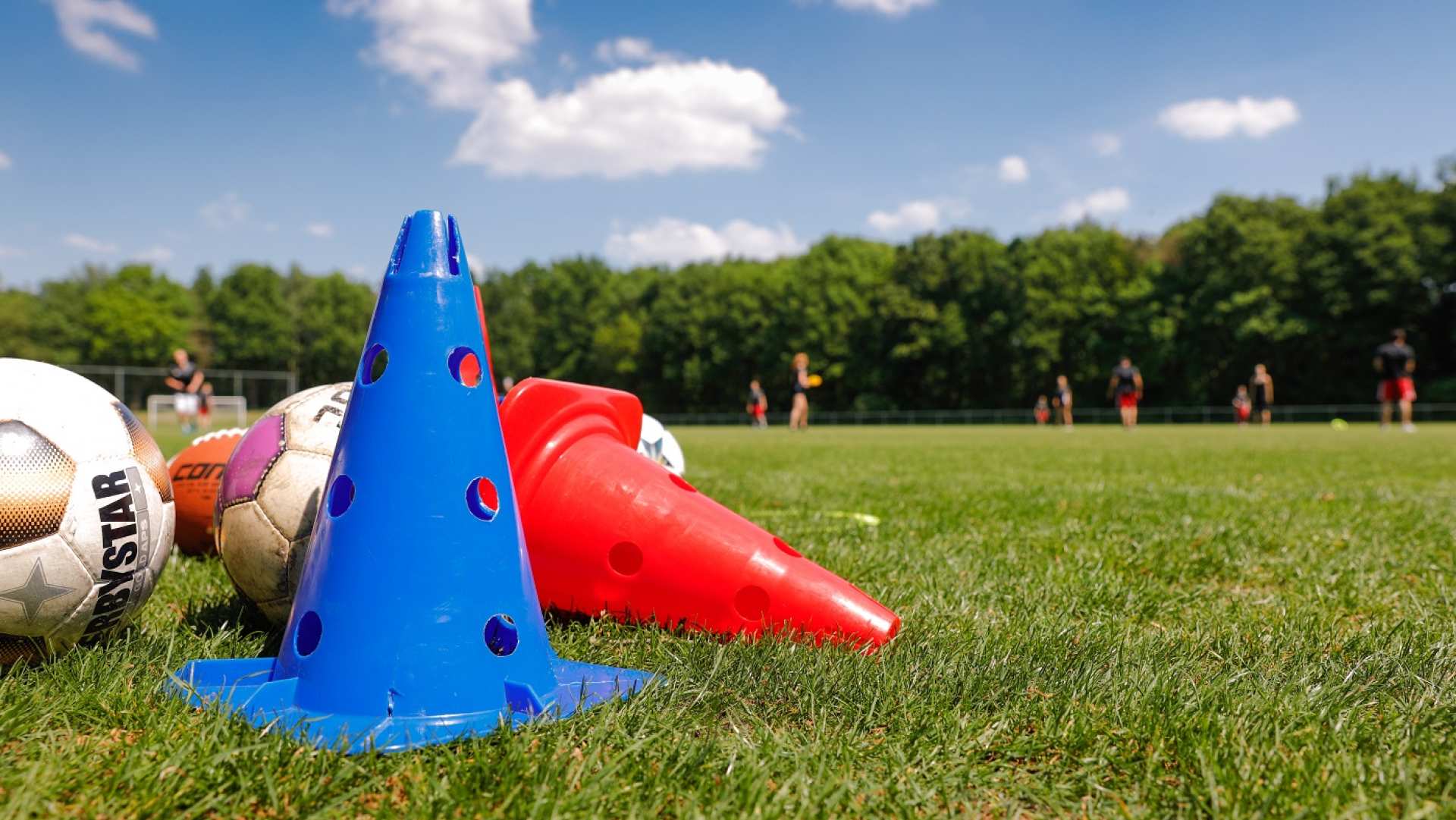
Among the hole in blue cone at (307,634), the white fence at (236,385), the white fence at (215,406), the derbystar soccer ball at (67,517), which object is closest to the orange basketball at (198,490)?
the derbystar soccer ball at (67,517)

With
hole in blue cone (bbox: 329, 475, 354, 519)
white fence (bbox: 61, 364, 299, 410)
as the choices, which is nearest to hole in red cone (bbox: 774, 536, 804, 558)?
hole in blue cone (bbox: 329, 475, 354, 519)

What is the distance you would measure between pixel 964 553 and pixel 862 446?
13.8 m

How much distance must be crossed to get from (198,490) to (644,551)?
248cm

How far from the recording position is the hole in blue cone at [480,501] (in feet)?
7.27

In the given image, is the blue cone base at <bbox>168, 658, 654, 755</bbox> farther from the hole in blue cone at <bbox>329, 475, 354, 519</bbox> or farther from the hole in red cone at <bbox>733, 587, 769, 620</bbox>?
the hole in red cone at <bbox>733, 587, 769, 620</bbox>

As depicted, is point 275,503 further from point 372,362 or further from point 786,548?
point 786,548

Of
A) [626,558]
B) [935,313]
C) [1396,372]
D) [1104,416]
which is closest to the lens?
[626,558]

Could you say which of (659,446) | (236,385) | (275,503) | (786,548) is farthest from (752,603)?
(236,385)

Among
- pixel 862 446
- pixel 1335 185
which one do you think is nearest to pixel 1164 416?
pixel 1335 185

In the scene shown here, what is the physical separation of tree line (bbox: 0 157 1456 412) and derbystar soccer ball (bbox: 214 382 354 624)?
5331 centimetres

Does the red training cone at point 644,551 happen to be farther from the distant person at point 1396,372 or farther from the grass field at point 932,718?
the distant person at point 1396,372

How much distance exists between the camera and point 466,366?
2326 millimetres

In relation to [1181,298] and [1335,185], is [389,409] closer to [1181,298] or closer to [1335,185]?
[1181,298]

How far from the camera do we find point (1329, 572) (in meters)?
3.97
